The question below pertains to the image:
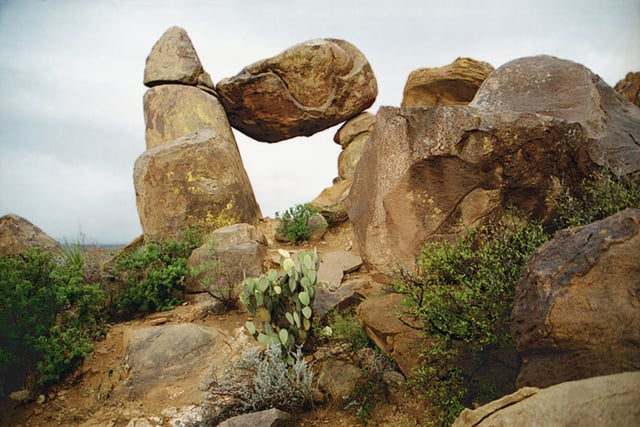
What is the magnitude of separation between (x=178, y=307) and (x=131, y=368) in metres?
1.65

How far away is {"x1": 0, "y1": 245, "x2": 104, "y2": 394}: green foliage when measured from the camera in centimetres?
487

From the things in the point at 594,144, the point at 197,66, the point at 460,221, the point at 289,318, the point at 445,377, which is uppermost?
the point at 197,66

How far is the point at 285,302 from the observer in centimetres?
499

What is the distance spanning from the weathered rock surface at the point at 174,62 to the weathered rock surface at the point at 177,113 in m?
0.29

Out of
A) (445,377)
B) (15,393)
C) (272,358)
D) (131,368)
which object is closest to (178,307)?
(131,368)

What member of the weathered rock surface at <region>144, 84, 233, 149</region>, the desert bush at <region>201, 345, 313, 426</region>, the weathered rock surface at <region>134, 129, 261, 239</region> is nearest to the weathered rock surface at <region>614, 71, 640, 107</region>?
the weathered rock surface at <region>134, 129, 261, 239</region>

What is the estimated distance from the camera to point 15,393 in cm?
474

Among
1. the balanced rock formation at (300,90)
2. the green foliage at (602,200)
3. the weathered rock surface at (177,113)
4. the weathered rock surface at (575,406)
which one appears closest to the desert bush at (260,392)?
the weathered rock surface at (575,406)

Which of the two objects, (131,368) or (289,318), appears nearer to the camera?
(289,318)

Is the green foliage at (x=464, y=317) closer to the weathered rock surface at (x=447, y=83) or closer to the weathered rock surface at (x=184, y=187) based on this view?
the weathered rock surface at (x=184, y=187)

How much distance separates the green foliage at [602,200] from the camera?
11.1 feet

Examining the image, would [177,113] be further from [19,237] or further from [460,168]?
[460,168]

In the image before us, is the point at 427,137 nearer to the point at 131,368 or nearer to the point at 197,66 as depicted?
the point at 131,368

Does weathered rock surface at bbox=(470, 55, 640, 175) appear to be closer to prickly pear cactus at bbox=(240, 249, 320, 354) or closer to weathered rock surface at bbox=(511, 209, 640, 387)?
weathered rock surface at bbox=(511, 209, 640, 387)
